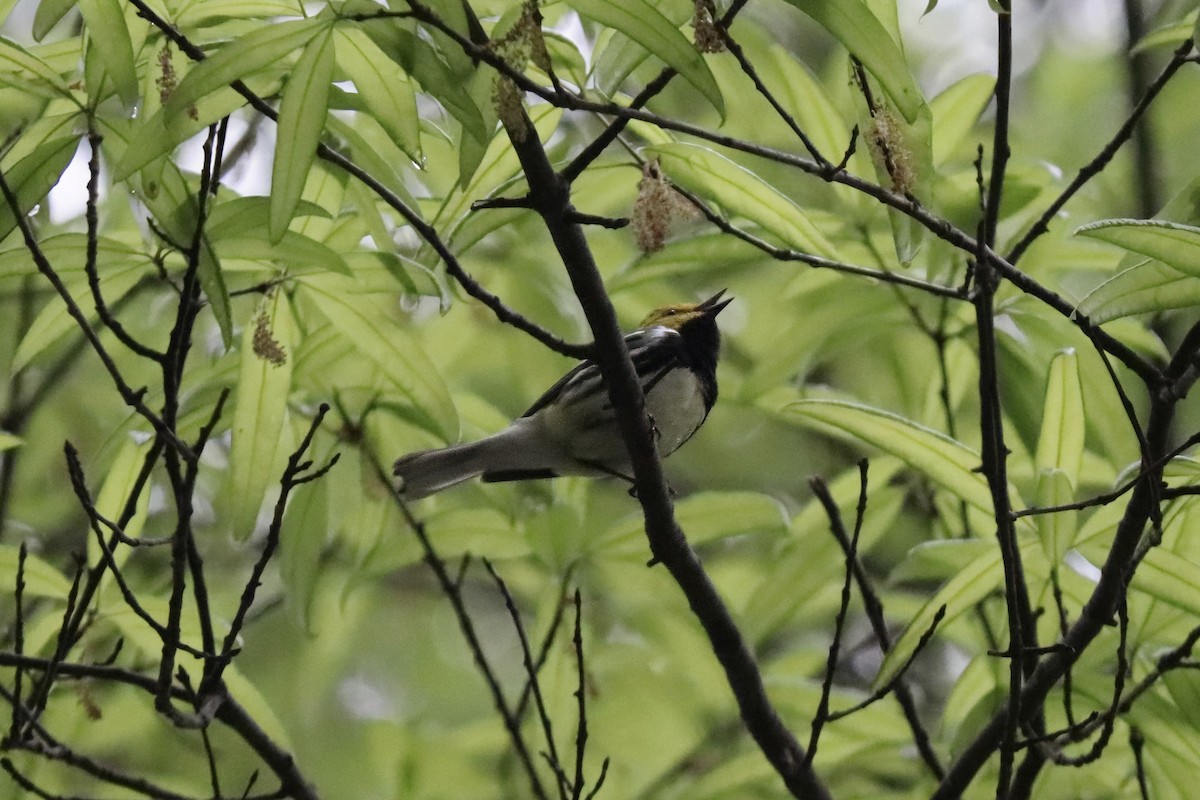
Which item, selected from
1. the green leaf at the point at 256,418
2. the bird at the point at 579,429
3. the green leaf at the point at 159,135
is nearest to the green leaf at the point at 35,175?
the green leaf at the point at 159,135

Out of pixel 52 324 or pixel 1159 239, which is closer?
pixel 1159 239

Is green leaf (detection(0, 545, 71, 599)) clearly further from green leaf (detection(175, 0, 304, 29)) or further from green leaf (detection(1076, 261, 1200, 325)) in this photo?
green leaf (detection(1076, 261, 1200, 325))

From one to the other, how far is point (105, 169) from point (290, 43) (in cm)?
218

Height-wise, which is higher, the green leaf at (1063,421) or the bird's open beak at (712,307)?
the bird's open beak at (712,307)

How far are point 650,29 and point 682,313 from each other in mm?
2274

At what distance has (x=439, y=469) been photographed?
10.6 feet

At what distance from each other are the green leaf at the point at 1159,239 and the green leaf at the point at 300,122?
A: 3.62 ft

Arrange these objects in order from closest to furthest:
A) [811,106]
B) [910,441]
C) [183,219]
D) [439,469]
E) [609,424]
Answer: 1. [183,219]
2. [910,441]
3. [811,106]
4. [439,469]
5. [609,424]

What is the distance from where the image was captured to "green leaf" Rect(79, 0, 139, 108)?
184cm

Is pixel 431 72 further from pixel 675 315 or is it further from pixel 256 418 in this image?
pixel 675 315

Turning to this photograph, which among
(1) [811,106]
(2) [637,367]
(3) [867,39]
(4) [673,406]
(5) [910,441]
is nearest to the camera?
(3) [867,39]

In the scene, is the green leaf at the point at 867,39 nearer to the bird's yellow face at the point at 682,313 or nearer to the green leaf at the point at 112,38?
the green leaf at the point at 112,38

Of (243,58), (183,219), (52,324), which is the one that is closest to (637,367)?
(52,324)

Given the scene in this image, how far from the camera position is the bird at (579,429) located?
3.22 metres
